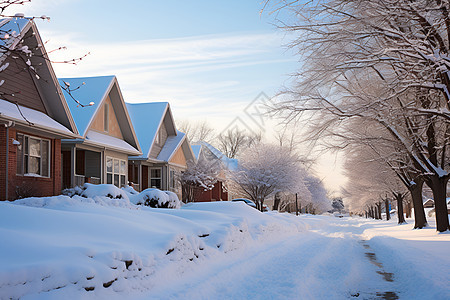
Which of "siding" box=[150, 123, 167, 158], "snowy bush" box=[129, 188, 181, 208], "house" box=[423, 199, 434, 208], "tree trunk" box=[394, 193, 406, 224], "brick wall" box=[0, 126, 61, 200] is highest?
"siding" box=[150, 123, 167, 158]

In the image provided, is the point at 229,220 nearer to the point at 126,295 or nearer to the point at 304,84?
the point at 304,84

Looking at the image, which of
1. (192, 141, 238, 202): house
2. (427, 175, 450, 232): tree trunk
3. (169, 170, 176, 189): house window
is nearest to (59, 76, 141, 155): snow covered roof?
(169, 170, 176, 189): house window

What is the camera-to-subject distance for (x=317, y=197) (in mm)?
86125

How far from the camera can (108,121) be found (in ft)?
84.7

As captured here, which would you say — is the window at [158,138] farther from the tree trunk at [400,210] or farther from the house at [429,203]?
the house at [429,203]

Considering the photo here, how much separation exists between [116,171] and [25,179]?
9085mm

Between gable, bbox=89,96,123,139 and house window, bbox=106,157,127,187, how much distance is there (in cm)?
156

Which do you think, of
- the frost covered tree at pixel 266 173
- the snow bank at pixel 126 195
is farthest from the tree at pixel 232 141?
the snow bank at pixel 126 195

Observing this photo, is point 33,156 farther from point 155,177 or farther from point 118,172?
point 155,177

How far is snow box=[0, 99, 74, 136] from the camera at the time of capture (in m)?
15.6

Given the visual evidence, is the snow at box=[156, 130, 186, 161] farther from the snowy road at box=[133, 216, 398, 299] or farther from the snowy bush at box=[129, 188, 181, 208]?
the snowy road at box=[133, 216, 398, 299]

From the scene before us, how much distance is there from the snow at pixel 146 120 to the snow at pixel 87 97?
22.5 ft

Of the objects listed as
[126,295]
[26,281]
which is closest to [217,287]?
[126,295]

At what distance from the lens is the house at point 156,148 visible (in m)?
32.1
